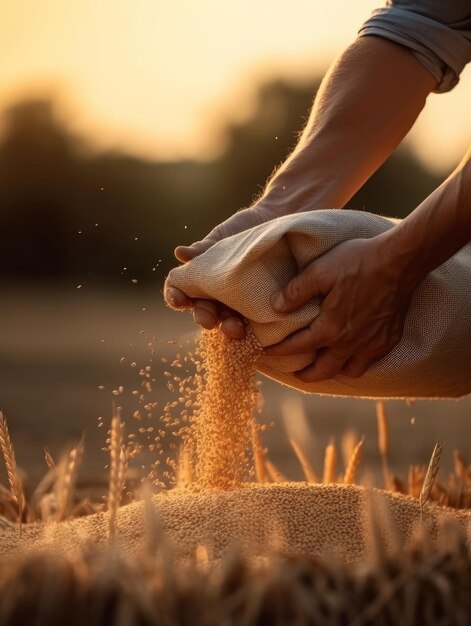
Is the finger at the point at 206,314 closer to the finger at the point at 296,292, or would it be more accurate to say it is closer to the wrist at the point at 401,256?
the finger at the point at 296,292

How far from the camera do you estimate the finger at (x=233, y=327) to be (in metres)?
1.89

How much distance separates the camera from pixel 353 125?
7.64 ft

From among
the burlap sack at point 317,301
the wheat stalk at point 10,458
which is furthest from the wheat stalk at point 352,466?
the wheat stalk at point 10,458

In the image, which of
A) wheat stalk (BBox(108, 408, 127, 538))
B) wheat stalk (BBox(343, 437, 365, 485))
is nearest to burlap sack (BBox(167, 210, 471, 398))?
wheat stalk (BBox(343, 437, 365, 485))

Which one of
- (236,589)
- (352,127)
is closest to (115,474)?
(236,589)

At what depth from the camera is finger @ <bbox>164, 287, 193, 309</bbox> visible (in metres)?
1.96

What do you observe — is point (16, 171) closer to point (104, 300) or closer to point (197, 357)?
point (104, 300)

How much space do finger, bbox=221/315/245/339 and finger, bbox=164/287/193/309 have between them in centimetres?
9

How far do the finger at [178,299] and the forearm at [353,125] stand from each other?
0.43 m

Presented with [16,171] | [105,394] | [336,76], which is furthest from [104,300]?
[336,76]

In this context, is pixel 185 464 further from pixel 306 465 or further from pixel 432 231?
pixel 432 231

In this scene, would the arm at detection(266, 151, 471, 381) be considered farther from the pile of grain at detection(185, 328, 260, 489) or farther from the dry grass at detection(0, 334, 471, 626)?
the dry grass at detection(0, 334, 471, 626)

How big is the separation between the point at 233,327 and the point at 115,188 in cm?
1318

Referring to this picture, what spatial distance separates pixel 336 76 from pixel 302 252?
27.2 inches
